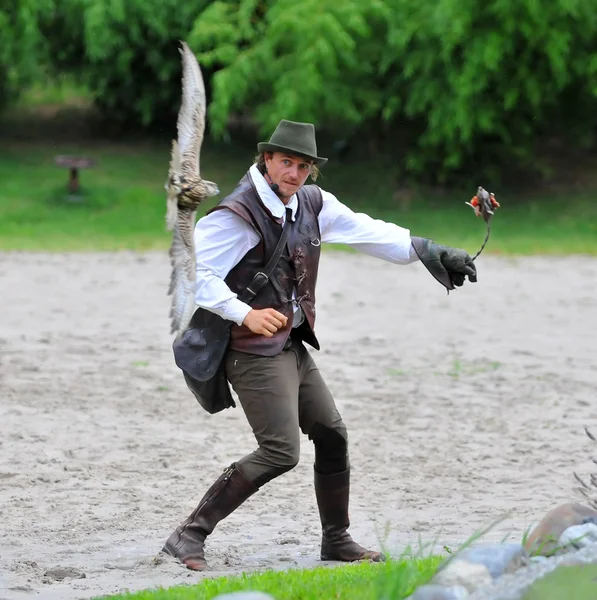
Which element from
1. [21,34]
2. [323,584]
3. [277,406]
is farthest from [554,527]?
[21,34]

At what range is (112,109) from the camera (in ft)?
77.3

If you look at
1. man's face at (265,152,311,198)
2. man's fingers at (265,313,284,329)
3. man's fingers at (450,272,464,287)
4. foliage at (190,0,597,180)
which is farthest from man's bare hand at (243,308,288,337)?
foliage at (190,0,597,180)

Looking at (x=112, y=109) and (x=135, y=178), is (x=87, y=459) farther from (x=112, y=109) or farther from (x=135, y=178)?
(x=112, y=109)

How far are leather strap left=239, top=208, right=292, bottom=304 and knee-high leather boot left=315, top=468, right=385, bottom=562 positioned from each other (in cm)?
92

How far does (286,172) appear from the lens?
489 centimetres

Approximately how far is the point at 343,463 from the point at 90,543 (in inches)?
47.8

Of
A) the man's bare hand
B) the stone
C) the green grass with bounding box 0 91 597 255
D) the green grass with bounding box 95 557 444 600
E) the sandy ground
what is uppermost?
the man's bare hand

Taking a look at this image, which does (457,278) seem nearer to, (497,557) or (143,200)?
(497,557)

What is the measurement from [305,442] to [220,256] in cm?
280

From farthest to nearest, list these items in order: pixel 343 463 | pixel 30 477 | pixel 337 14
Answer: pixel 337 14, pixel 30 477, pixel 343 463

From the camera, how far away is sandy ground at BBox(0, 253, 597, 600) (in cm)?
553

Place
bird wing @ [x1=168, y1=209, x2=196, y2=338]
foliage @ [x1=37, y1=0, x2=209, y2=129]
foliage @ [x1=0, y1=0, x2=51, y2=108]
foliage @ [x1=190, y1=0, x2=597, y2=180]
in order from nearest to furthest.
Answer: bird wing @ [x1=168, y1=209, x2=196, y2=338], foliage @ [x1=190, y1=0, x2=597, y2=180], foliage @ [x1=0, y1=0, x2=51, y2=108], foliage @ [x1=37, y1=0, x2=209, y2=129]

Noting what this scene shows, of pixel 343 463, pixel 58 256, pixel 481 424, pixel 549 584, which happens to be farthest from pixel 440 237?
pixel 549 584

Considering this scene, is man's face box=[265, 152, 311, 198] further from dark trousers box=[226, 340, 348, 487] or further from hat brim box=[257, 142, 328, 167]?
dark trousers box=[226, 340, 348, 487]
